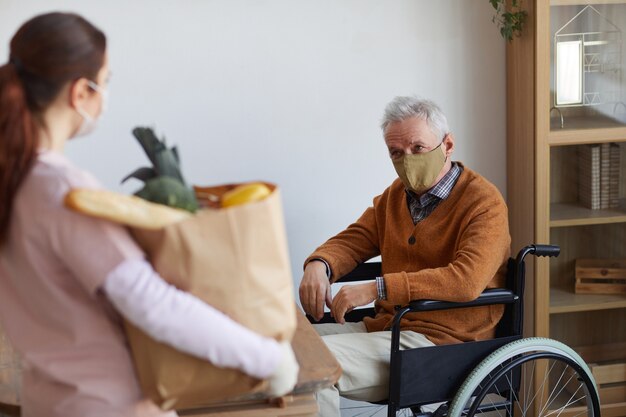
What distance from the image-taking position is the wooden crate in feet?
9.88

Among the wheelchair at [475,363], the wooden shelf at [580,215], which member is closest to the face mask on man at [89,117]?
the wheelchair at [475,363]

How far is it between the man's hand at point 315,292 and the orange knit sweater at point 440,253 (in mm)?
81

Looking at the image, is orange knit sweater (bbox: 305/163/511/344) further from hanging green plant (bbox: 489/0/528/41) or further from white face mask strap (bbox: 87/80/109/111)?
white face mask strap (bbox: 87/80/109/111)

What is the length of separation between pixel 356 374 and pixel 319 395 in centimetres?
12

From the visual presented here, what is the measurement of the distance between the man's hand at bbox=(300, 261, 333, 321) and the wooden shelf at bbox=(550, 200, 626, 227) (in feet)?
2.95

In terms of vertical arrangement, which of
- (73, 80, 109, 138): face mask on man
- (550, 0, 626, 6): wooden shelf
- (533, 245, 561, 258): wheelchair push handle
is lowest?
(533, 245, 561, 258): wheelchair push handle

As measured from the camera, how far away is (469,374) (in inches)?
88.0

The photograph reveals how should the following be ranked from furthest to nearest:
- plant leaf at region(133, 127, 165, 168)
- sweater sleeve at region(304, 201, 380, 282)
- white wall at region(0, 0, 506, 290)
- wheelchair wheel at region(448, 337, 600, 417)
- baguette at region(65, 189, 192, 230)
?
white wall at region(0, 0, 506, 290), sweater sleeve at region(304, 201, 380, 282), wheelchair wheel at region(448, 337, 600, 417), plant leaf at region(133, 127, 165, 168), baguette at region(65, 189, 192, 230)

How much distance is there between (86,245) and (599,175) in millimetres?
2172

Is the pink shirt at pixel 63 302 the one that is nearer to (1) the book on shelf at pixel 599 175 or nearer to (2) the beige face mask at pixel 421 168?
(2) the beige face mask at pixel 421 168

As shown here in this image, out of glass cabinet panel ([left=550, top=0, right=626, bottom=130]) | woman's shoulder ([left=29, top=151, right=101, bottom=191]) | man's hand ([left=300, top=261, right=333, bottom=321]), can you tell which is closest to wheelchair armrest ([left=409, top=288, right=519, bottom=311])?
man's hand ([left=300, top=261, right=333, bottom=321])

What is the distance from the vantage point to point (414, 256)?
2.43 meters

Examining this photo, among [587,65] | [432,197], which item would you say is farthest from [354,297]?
[587,65]

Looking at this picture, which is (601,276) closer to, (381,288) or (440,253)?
(440,253)
